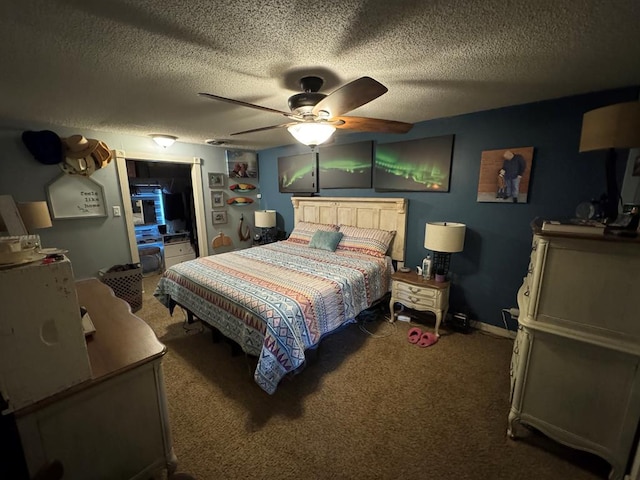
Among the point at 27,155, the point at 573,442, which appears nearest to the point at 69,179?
the point at 27,155

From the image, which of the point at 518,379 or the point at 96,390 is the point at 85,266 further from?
the point at 518,379

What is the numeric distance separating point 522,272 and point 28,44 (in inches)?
149

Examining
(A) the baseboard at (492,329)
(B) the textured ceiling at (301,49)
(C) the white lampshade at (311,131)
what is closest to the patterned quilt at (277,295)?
(A) the baseboard at (492,329)

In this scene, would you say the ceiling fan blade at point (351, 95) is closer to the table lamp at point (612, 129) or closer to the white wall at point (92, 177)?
the table lamp at point (612, 129)

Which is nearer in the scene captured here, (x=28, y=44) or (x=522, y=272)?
(x=28, y=44)

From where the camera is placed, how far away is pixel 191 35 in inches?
48.4

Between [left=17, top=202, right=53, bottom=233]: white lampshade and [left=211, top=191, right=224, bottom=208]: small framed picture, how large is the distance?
7.70 feet

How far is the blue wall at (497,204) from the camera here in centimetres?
214

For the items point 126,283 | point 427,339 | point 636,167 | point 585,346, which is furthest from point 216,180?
point 636,167

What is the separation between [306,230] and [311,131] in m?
2.08

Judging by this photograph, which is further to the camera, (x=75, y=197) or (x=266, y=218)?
(x=266, y=218)

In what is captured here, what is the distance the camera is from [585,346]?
134 centimetres

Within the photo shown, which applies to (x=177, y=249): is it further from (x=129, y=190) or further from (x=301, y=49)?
(x=301, y=49)

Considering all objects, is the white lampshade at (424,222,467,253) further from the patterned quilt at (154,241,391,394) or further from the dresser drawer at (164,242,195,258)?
the dresser drawer at (164,242,195,258)
